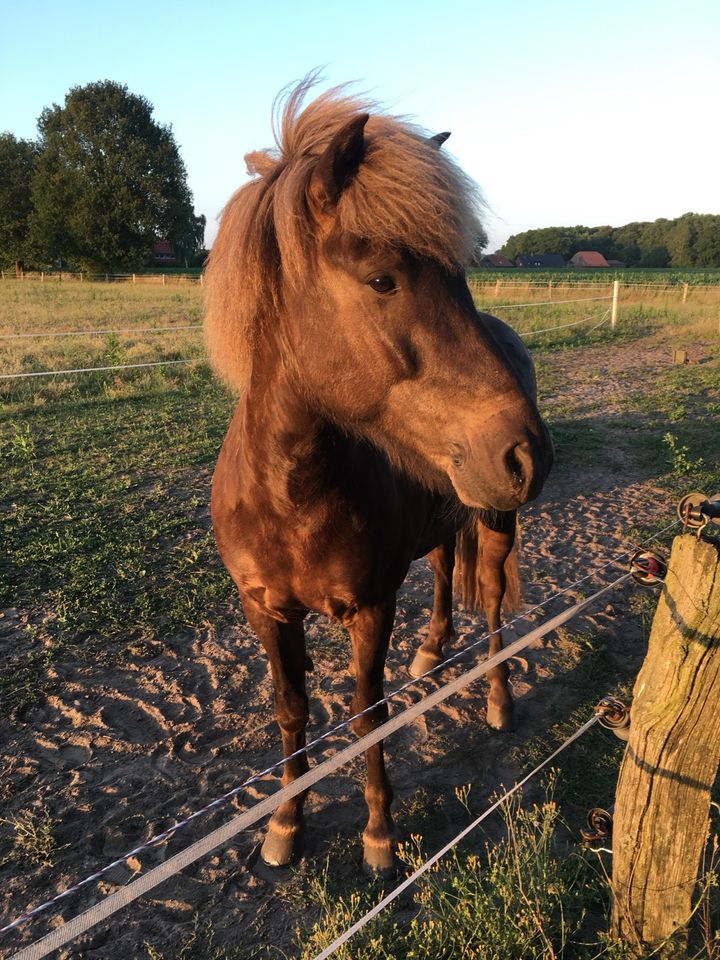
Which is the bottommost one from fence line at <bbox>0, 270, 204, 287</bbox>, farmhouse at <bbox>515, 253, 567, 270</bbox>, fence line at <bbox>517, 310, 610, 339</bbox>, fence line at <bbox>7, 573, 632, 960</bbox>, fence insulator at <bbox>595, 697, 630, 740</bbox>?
fence line at <bbox>517, 310, 610, 339</bbox>

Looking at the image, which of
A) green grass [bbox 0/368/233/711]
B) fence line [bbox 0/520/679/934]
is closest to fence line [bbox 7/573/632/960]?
fence line [bbox 0/520/679/934]

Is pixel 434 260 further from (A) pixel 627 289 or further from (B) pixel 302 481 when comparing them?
(A) pixel 627 289

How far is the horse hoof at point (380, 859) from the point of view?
2.58 meters

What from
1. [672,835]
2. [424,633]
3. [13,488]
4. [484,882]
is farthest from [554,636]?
[13,488]

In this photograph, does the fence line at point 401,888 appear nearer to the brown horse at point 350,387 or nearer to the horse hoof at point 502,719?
the brown horse at point 350,387

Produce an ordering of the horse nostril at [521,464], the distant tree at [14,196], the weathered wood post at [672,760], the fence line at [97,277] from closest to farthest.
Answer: the horse nostril at [521,464]
the weathered wood post at [672,760]
the fence line at [97,277]
the distant tree at [14,196]

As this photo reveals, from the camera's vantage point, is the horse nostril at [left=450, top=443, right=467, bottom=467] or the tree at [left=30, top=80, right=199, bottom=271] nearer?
the horse nostril at [left=450, top=443, right=467, bottom=467]

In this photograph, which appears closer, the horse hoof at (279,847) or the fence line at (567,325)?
the horse hoof at (279,847)

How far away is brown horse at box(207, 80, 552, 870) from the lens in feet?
5.54

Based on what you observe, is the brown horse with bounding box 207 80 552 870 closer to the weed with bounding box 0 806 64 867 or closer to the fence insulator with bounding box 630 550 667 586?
the fence insulator with bounding box 630 550 667 586

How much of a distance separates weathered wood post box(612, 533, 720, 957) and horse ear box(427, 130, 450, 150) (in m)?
1.34

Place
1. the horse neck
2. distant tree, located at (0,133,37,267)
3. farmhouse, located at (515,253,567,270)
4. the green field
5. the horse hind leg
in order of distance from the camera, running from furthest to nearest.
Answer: farmhouse, located at (515,253,567,270), distant tree, located at (0,133,37,267), the green field, the horse hind leg, the horse neck

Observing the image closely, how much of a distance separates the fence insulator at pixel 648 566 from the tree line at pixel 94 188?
53820 millimetres

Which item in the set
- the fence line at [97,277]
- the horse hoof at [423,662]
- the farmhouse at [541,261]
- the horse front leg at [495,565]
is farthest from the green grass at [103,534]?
the farmhouse at [541,261]
